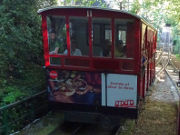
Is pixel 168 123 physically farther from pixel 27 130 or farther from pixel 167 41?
pixel 167 41

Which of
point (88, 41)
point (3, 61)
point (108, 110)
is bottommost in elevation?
point (108, 110)

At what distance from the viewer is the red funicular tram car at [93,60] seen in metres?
5.34

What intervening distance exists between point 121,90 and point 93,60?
3.42 feet

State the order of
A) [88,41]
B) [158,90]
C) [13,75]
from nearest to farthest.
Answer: [88,41], [13,75], [158,90]

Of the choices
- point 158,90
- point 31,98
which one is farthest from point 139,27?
point 158,90

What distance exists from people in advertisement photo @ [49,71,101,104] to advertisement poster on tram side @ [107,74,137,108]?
29 cm

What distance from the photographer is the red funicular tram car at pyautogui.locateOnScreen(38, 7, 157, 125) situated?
534 cm

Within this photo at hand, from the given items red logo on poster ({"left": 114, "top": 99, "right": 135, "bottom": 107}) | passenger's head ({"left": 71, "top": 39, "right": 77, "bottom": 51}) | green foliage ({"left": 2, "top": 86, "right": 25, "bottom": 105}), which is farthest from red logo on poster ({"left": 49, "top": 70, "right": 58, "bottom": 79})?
red logo on poster ({"left": 114, "top": 99, "right": 135, "bottom": 107})

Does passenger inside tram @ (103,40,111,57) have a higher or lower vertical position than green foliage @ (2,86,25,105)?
higher

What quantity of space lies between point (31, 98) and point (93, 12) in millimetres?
3082

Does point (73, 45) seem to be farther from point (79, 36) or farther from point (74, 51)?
point (79, 36)

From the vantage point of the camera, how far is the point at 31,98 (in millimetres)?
6355

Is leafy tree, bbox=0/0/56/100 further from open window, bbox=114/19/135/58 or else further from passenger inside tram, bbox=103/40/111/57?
open window, bbox=114/19/135/58

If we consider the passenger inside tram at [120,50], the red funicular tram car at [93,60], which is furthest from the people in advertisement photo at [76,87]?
the passenger inside tram at [120,50]
